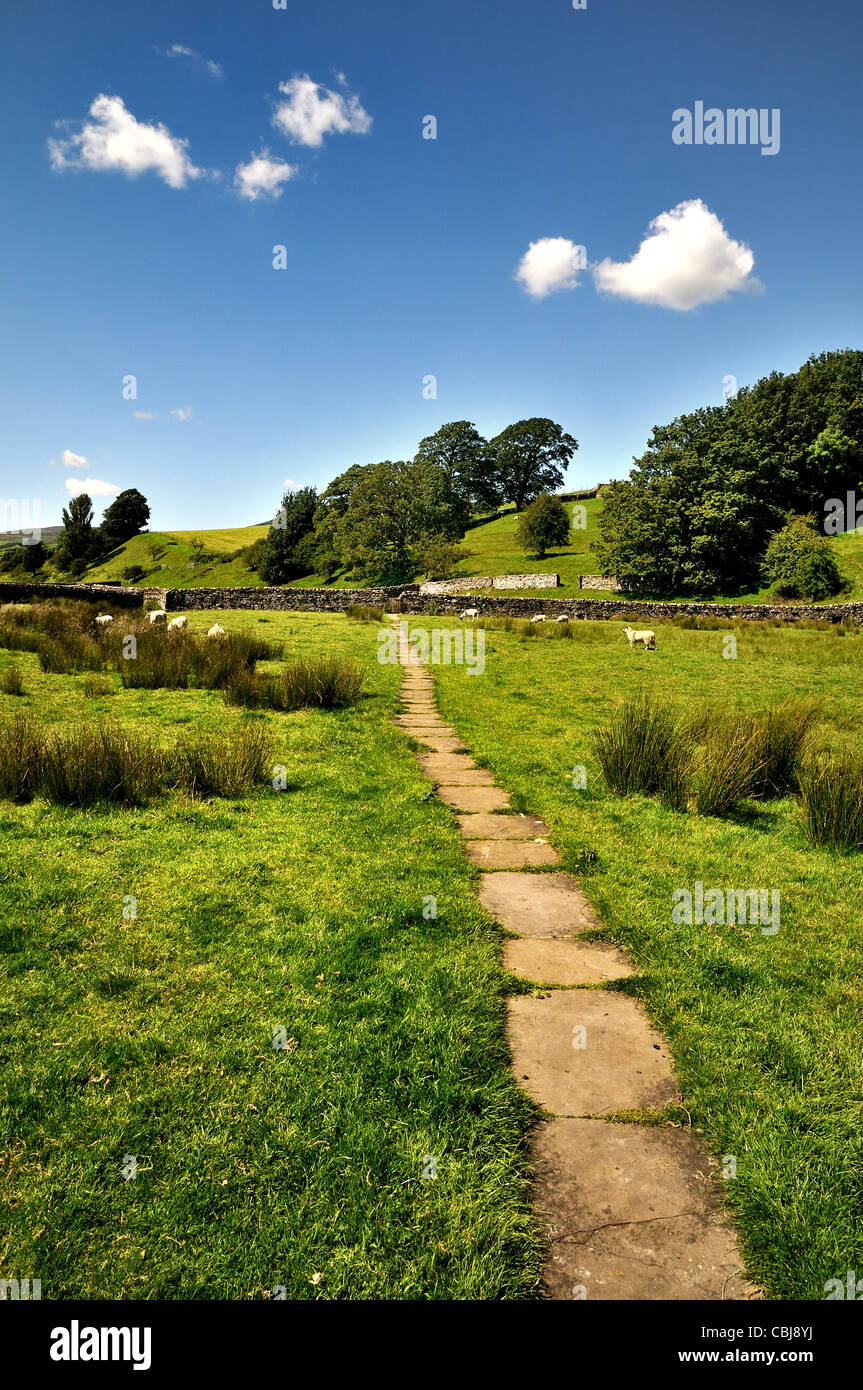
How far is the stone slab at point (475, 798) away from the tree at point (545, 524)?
47708mm

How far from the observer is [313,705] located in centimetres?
976

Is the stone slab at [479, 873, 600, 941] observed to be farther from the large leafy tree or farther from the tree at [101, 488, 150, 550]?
the tree at [101, 488, 150, 550]

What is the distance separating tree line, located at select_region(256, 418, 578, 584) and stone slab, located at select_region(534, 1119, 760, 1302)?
39.2 metres

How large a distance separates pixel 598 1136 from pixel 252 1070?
4.93 ft

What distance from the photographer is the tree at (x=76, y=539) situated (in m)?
78.4

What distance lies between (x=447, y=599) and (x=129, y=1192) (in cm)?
2971

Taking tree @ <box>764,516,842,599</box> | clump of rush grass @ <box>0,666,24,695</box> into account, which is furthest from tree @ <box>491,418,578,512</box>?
clump of rush grass @ <box>0,666,24,695</box>

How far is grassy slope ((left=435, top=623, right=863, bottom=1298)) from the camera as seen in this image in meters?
2.26

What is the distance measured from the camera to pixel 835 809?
18.1 ft

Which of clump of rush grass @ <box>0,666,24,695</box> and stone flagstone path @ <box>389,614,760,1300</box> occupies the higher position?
clump of rush grass @ <box>0,666,24,695</box>

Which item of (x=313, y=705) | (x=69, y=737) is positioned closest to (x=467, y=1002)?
(x=69, y=737)

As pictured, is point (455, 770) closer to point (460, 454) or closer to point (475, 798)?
point (475, 798)

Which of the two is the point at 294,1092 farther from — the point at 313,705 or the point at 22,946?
the point at 313,705

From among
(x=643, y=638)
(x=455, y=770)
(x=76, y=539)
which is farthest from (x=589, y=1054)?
(x=76, y=539)
